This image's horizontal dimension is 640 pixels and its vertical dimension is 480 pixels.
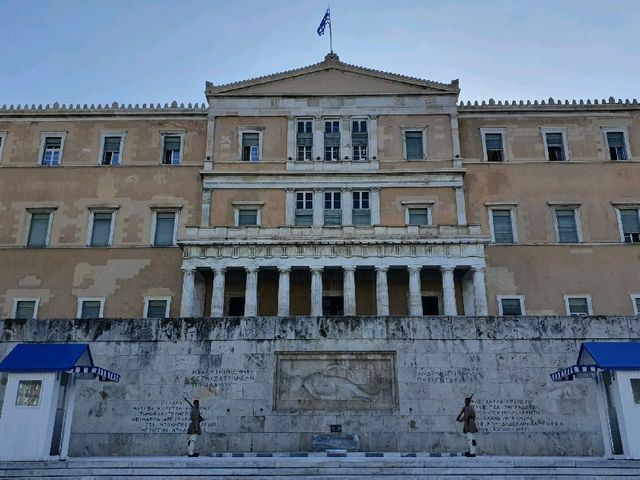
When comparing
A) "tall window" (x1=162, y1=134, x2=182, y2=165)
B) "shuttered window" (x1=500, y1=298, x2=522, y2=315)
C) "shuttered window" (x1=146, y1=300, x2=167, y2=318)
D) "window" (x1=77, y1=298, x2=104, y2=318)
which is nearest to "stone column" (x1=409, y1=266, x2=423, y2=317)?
"shuttered window" (x1=500, y1=298, x2=522, y2=315)

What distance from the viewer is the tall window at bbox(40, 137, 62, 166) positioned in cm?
3544

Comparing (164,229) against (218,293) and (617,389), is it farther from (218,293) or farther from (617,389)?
(617,389)

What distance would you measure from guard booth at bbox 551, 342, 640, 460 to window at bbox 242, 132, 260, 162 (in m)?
24.4

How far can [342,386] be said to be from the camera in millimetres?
16422

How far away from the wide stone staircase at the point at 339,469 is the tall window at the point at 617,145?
26.4 meters

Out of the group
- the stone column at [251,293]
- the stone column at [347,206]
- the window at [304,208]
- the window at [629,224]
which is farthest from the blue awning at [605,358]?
the window at [629,224]

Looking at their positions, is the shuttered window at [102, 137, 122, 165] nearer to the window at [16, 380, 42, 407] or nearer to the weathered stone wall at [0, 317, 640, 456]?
the weathered stone wall at [0, 317, 640, 456]

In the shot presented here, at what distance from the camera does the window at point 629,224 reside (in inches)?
1307

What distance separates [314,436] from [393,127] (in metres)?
23.1

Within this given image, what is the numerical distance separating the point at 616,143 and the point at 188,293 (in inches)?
1010

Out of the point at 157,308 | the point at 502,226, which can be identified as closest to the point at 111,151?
the point at 157,308

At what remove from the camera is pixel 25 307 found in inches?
1266

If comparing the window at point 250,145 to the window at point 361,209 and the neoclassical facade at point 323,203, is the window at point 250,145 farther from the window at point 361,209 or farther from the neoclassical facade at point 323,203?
the window at point 361,209

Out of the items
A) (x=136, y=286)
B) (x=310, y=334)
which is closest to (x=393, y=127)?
(x=136, y=286)
